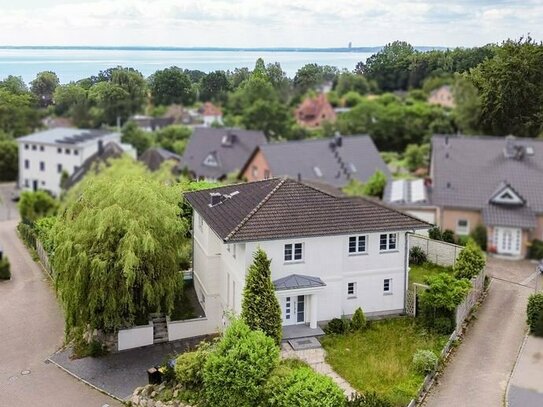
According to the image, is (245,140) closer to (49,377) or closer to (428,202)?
(428,202)

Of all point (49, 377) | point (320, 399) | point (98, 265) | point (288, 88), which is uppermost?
point (288, 88)

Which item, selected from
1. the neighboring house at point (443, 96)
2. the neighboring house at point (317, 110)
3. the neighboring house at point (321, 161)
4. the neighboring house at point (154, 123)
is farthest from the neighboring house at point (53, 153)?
the neighboring house at point (443, 96)

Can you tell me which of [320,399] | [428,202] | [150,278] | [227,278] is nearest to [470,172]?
[428,202]

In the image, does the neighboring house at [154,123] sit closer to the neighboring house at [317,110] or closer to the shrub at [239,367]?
the neighboring house at [317,110]

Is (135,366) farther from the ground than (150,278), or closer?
closer

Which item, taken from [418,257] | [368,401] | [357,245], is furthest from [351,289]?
[418,257]

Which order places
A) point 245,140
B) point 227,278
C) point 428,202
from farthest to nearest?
point 245,140 < point 428,202 < point 227,278
